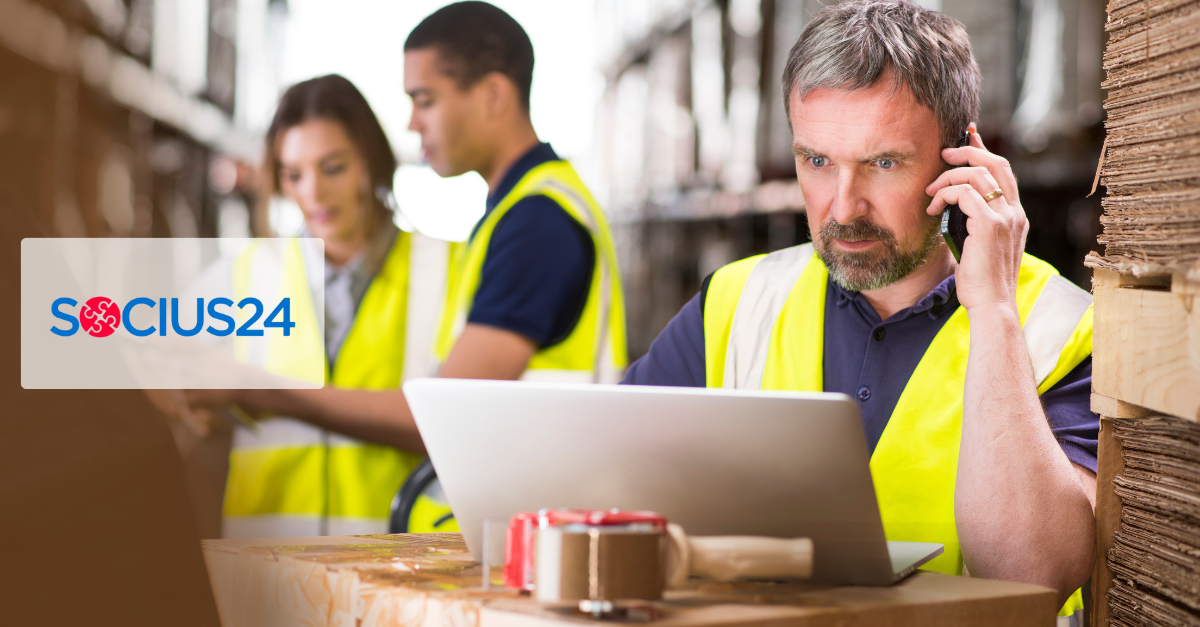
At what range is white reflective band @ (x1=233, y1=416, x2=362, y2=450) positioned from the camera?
236cm

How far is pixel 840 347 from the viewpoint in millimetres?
1607

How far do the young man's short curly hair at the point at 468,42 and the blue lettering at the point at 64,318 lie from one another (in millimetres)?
886

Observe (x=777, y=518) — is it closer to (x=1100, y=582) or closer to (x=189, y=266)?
(x=1100, y=582)

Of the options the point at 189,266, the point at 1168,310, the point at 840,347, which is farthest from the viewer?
the point at 189,266

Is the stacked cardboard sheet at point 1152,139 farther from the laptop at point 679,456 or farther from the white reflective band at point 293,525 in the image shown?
the white reflective band at point 293,525

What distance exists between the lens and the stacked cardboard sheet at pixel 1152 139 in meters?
0.87

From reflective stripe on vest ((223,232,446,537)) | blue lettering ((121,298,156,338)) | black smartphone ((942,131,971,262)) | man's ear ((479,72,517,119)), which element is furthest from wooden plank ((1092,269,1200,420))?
blue lettering ((121,298,156,338))

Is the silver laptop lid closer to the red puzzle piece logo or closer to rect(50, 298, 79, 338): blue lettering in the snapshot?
rect(50, 298, 79, 338): blue lettering

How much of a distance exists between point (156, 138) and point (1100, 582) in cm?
433

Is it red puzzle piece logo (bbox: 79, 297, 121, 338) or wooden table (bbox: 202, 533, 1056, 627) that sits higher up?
red puzzle piece logo (bbox: 79, 297, 121, 338)

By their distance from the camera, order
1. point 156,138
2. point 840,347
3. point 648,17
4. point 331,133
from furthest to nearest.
Result: point 648,17 → point 156,138 → point 331,133 → point 840,347

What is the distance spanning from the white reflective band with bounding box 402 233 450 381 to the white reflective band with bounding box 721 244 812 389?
0.99m

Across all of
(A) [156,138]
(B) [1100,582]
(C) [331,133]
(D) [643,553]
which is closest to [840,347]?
(B) [1100,582]

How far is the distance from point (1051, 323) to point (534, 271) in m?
1.05
